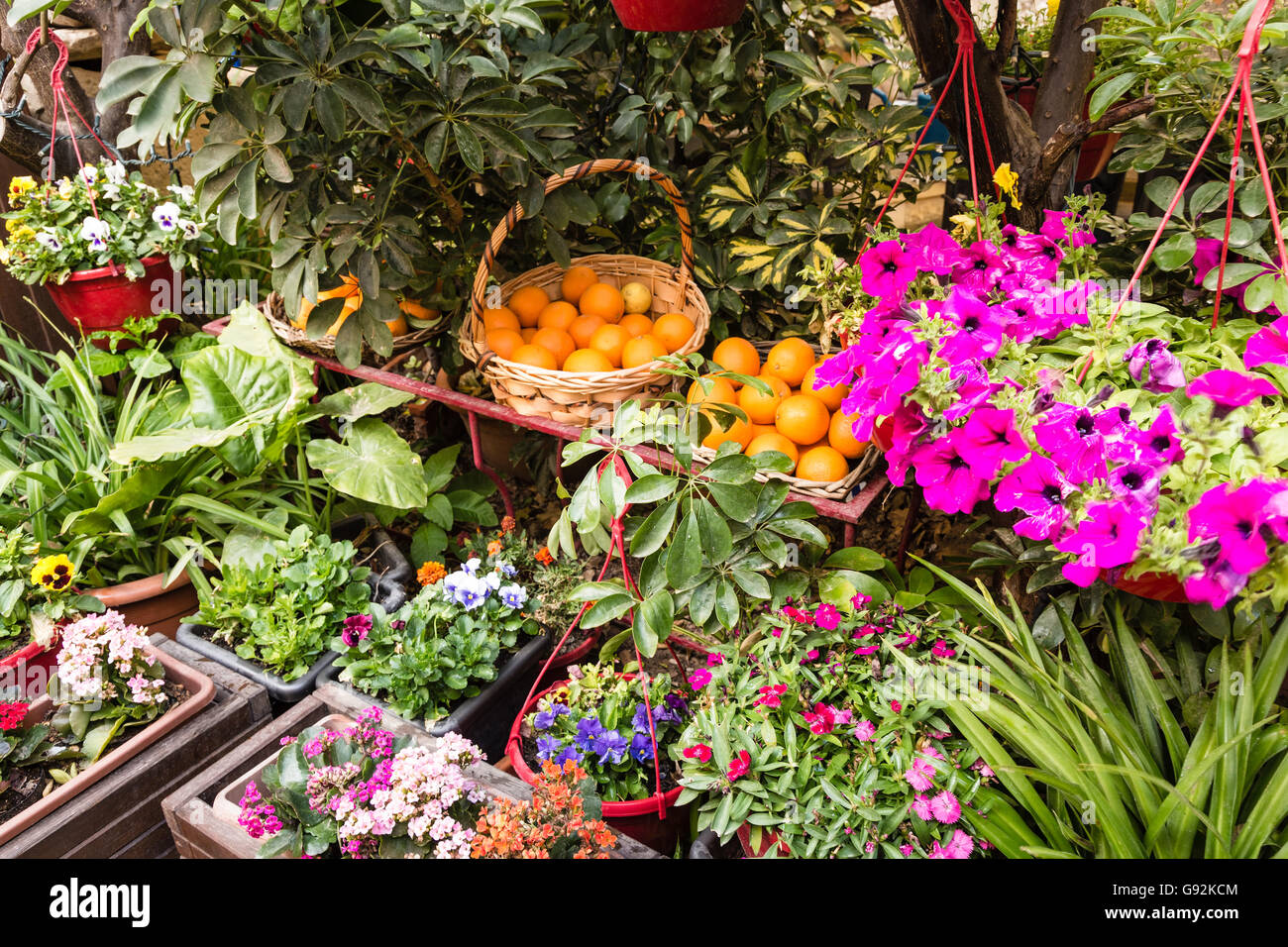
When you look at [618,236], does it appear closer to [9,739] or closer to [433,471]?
[433,471]

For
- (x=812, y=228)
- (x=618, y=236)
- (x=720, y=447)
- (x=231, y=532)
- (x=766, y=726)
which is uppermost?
(x=812, y=228)

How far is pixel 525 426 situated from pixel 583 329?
0.83ft

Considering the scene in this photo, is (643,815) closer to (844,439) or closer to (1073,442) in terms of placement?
(844,439)

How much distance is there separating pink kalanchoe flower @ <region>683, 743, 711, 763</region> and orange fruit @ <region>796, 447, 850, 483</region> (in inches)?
19.6

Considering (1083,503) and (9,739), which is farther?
(9,739)

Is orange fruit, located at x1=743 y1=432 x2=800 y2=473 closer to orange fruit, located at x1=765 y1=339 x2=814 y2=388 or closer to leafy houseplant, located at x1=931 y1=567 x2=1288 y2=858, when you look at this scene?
orange fruit, located at x1=765 y1=339 x2=814 y2=388

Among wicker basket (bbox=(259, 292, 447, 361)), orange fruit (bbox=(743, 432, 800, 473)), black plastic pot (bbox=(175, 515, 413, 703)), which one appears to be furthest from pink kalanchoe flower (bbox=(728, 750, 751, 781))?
wicker basket (bbox=(259, 292, 447, 361))

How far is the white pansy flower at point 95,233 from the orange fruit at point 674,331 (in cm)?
140

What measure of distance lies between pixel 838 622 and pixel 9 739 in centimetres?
153

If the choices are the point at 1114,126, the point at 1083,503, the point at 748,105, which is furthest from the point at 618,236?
the point at 1083,503

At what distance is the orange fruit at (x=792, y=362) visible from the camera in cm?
170

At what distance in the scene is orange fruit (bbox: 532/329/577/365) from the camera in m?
1.79

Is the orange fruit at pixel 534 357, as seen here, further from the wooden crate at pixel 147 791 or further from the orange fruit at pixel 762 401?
the wooden crate at pixel 147 791
